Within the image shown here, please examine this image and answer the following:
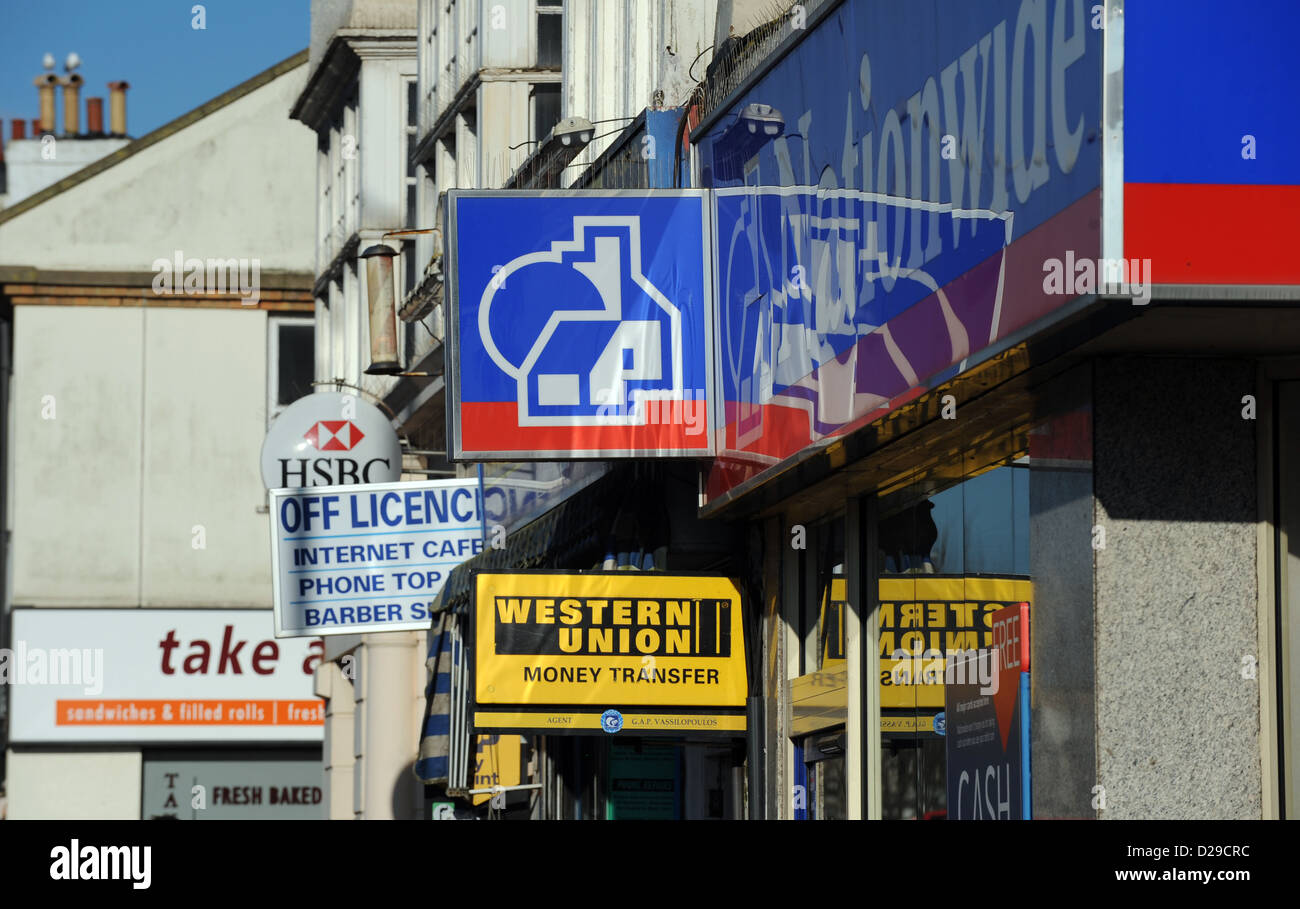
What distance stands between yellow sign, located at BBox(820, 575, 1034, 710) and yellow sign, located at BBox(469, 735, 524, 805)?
701cm

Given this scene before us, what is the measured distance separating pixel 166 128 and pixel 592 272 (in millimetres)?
26166

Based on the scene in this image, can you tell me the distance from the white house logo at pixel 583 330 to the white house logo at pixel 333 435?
995 cm

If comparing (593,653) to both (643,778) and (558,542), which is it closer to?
(558,542)

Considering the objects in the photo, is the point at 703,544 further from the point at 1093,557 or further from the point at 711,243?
the point at 1093,557

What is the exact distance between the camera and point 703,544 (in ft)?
A: 39.7

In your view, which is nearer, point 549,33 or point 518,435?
point 518,435

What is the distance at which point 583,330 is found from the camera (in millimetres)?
10406

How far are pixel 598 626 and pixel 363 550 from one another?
5328mm

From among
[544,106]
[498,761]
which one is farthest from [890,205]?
[544,106]

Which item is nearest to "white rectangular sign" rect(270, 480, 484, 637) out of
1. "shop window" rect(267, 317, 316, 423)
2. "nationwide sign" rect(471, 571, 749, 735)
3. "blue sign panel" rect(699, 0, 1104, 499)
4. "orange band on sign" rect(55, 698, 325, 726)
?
"nationwide sign" rect(471, 571, 749, 735)

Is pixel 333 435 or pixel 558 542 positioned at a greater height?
pixel 333 435

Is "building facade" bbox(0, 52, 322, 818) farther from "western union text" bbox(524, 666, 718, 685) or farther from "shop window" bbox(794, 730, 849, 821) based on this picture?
"shop window" bbox(794, 730, 849, 821)

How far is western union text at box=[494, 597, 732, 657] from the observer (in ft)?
36.9
